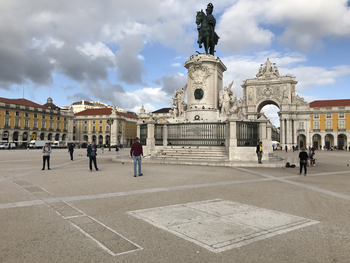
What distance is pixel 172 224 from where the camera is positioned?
172 inches

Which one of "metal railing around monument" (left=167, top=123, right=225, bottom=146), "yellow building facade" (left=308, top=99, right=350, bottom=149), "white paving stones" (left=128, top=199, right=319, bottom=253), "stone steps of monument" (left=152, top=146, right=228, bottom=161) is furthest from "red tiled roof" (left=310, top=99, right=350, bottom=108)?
"white paving stones" (left=128, top=199, right=319, bottom=253)

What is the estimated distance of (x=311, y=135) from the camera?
76500mm

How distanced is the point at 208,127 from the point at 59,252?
581 inches

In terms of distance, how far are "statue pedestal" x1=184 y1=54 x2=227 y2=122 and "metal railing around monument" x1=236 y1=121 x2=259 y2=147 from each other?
309cm

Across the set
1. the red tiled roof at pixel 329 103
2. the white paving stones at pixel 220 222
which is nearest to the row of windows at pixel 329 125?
the red tiled roof at pixel 329 103

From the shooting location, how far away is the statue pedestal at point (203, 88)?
1911 cm

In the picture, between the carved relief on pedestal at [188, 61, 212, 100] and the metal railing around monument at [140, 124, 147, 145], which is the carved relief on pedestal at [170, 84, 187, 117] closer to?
the carved relief on pedestal at [188, 61, 212, 100]

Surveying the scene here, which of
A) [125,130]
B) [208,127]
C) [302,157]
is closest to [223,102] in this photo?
[208,127]

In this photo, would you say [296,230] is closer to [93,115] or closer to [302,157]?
[302,157]

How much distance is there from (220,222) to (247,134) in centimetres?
1227

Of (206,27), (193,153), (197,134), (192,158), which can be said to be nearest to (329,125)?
(206,27)

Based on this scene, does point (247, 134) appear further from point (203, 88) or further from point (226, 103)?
point (203, 88)

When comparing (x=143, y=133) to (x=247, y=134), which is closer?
(x=247, y=134)

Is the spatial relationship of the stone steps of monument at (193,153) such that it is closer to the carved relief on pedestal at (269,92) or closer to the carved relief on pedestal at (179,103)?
the carved relief on pedestal at (179,103)
